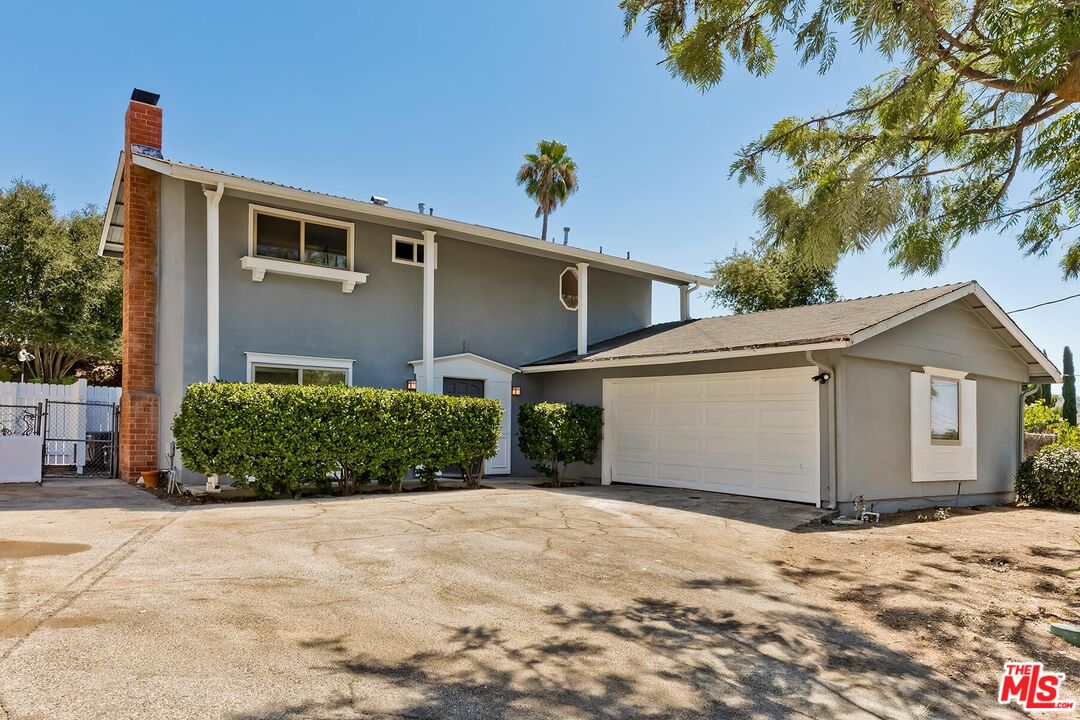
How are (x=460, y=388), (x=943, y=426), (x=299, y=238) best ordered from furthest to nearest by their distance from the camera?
(x=460, y=388)
(x=299, y=238)
(x=943, y=426)

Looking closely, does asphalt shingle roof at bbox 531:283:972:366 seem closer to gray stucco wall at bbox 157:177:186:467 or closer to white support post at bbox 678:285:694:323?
white support post at bbox 678:285:694:323

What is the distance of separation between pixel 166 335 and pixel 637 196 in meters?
11.2

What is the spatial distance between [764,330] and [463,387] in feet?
19.3

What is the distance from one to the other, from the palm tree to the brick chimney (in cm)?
1792

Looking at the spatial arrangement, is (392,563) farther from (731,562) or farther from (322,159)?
(322,159)

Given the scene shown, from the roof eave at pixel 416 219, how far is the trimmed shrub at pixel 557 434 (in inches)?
130

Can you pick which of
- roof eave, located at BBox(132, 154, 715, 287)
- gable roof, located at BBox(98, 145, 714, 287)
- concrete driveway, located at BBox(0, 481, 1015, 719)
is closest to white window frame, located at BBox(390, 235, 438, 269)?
gable roof, located at BBox(98, 145, 714, 287)

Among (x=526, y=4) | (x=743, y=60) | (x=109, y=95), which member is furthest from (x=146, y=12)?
(x=743, y=60)

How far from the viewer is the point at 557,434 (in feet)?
40.7

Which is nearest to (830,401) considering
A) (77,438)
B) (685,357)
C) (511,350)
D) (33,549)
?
(685,357)

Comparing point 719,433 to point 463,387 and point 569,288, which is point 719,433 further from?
point 569,288

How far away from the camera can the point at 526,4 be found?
10734 millimetres

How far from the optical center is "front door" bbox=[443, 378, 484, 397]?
1315 cm

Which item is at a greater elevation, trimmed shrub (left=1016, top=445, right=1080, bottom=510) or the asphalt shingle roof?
the asphalt shingle roof
